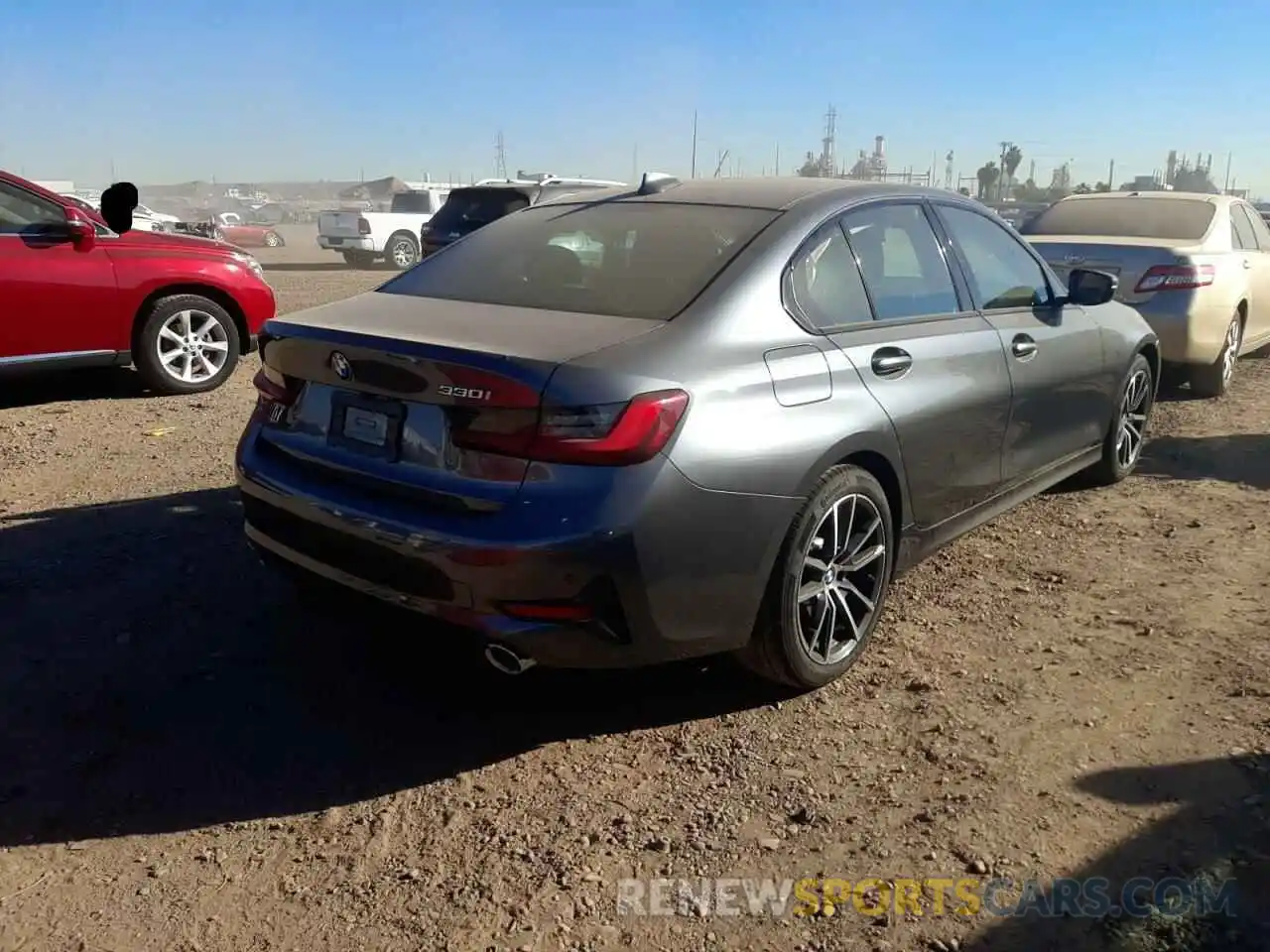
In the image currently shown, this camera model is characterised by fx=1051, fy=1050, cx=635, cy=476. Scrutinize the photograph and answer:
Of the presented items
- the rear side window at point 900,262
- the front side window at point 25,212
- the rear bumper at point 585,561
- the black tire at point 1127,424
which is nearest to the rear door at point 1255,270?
the black tire at point 1127,424

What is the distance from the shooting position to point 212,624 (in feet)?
12.4

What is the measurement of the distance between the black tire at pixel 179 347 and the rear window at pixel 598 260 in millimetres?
4358

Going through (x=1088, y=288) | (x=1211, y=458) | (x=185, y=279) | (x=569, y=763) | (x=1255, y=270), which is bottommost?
(x=569, y=763)

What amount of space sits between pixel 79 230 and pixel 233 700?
16.4 feet

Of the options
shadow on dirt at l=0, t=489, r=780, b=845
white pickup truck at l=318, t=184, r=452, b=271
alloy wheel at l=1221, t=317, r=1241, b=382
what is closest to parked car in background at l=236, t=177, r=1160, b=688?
shadow on dirt at l=0, t=489, r=780, b=845

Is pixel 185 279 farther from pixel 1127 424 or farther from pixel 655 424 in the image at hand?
pixel 1127 424

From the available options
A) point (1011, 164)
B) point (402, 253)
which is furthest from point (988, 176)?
point (402, 253)

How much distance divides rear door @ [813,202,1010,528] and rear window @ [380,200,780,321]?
41cm

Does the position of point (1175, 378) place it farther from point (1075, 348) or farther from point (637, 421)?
point (637, 421)

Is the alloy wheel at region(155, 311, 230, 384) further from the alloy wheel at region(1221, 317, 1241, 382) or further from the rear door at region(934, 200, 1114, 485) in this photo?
the alloy wheel at region(1221, 317, 1241, 382)

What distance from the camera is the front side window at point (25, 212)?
6855 mm

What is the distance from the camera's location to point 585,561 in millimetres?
2627

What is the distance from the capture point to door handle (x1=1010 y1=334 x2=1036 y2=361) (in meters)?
4.21

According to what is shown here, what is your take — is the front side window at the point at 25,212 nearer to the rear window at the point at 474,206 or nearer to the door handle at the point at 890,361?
the door handle at the point at 890,361
